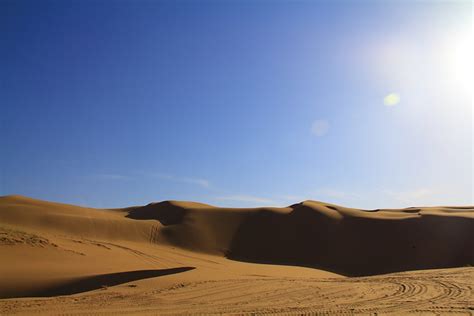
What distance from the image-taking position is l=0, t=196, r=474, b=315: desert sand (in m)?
8.81

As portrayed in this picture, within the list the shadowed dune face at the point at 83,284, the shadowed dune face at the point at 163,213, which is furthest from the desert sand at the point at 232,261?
the shadowed dune face at the point at 163,213

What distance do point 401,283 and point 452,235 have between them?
17.3 metres

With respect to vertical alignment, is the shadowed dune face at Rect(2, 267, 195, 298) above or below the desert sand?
below

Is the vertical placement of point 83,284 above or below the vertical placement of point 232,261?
above

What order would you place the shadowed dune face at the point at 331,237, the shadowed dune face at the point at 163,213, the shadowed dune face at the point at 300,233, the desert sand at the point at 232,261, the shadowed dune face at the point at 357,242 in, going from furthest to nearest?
the shadowed dune face at the point at 163,213, the shadowed dune face at the point at 300,233, the shadowed dune face at the point at 331,237, the shadowed dune face at the point at 357,242, the desert sand at the point at 232,261

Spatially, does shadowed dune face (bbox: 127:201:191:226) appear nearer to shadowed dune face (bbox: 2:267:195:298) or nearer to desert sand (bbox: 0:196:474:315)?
desert sand (bbox: 0:196:474:315)

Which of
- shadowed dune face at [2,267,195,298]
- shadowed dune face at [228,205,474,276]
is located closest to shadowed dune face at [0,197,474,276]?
shadowed dune face at [228,205,474,276]

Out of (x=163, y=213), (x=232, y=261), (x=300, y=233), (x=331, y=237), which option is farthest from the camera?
(x=163, y=213)

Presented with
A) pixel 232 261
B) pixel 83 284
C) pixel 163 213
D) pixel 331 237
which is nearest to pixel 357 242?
pixel 331 237

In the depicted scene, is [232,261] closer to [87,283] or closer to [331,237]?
[331,237]

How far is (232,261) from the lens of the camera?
24109mm

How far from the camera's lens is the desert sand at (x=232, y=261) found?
8.81 m

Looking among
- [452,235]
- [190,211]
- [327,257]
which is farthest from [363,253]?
[190,211]

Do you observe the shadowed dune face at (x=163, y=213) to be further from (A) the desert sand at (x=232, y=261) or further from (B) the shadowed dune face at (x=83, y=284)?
(B) the shadowed dune face at (x=83, y=284)
